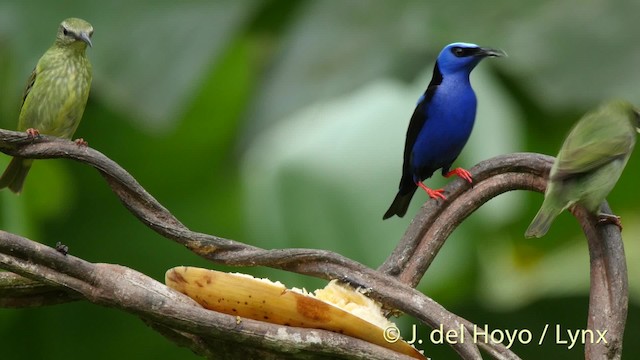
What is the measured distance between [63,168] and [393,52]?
1.09 m

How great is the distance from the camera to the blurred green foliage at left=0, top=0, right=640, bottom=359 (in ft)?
7.89

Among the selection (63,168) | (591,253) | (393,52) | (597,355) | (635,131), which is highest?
(393,52)

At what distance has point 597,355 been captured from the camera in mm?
1188

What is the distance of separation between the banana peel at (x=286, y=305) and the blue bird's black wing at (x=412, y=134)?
158 mm

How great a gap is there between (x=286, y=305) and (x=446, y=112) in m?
0.28

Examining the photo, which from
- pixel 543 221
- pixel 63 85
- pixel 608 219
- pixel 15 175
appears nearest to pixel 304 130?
pixel 15 175

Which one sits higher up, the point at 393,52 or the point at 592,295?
the point at 393,52

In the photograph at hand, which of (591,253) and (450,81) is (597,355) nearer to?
(591,253)

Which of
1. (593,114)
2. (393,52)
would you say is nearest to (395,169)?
(393,52)

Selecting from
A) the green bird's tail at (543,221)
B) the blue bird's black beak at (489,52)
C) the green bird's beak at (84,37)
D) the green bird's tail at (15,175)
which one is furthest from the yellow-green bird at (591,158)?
the green bird's tail at (15,175)

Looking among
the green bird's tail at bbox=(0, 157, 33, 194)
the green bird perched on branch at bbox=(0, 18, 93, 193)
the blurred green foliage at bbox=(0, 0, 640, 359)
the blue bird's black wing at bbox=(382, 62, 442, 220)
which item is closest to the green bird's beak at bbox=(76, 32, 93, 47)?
the green bird perched on branch at bbox=(0, 18, 93, 193)

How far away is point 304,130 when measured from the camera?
276 centimetres

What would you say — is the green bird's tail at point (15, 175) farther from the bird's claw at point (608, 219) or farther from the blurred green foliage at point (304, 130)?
the bird's claw at point (608, 219)

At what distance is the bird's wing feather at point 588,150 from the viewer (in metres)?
1.09
